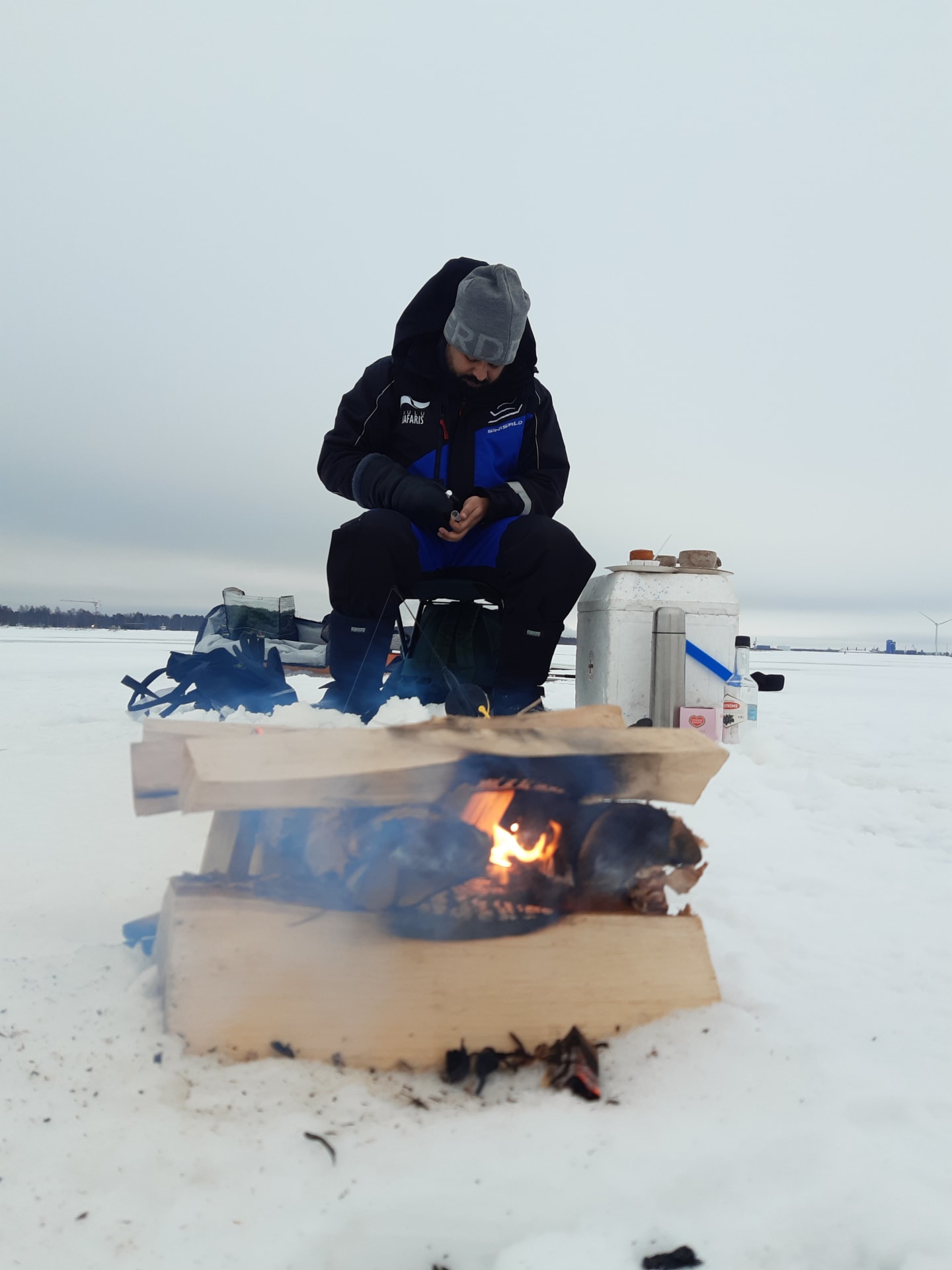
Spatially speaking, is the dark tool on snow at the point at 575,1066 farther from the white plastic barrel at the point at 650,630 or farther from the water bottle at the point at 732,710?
the water bottle at the point at 732,710

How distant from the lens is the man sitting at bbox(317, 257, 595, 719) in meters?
2.49

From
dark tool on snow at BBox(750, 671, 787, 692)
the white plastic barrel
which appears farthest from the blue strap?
dark tool on snow at BBox(750, 671, 787, 692)

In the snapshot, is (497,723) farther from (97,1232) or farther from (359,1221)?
(97,1232)

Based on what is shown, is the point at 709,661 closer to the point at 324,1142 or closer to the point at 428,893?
the point at 428,893

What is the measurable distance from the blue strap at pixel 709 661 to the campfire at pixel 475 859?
95.9 inches

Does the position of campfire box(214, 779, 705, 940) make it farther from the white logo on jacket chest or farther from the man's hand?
the white logo on jacket chest

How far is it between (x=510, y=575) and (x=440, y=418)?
693 millimetres

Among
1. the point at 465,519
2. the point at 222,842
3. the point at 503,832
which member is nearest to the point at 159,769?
the point at 222,842

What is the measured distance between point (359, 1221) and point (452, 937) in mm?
362

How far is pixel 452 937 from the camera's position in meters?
1.09

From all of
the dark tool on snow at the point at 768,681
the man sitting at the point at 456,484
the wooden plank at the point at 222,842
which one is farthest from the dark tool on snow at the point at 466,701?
the dark tool on snow at the point at 768,681

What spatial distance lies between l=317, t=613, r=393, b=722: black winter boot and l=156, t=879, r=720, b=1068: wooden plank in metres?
1.50

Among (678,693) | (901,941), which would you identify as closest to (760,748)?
(678,693)

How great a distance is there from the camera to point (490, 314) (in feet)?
8.09
